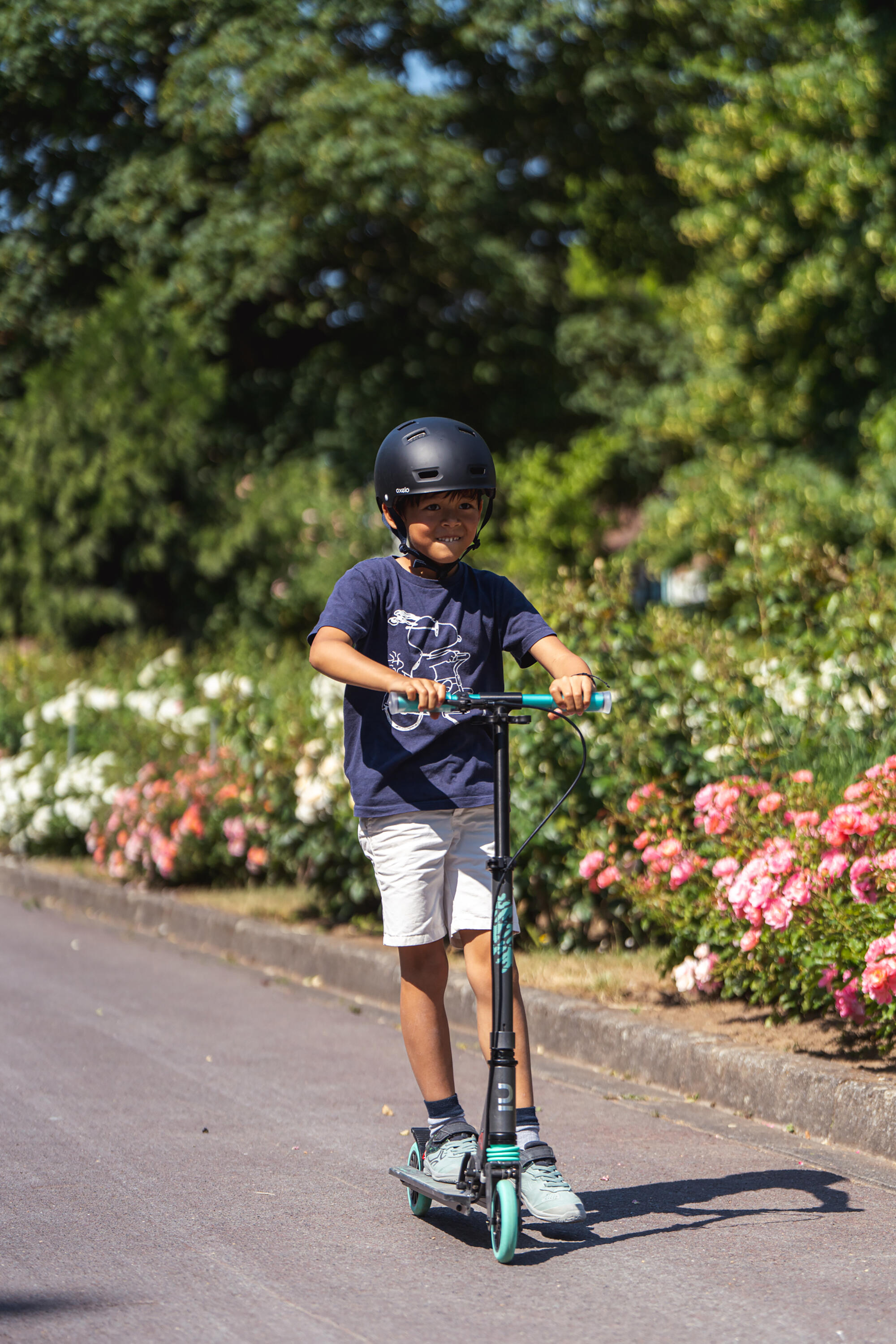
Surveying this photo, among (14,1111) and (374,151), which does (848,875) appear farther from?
(374,151)

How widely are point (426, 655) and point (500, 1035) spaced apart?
0.89 meters

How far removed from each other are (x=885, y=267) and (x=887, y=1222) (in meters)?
12.7

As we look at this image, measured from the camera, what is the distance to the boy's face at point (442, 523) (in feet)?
12.1

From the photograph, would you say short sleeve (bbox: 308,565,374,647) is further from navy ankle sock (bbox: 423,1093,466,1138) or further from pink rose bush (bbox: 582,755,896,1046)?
pink rose bush (bbox: 582,755,896,1046)

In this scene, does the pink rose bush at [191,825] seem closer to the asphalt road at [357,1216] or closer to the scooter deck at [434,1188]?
the asphalt road at [357,1216]

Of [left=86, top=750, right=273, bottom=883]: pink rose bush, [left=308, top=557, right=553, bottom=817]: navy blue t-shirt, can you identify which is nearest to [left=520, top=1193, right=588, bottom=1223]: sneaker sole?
[left=308, top=557, right=553, bottom=817]: navy blue t-shirt

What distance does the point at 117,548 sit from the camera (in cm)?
1888

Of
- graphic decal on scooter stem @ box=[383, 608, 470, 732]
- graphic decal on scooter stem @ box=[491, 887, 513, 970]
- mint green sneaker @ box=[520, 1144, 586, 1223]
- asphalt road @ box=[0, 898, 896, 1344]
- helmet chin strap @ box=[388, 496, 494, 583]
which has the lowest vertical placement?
asphalt road @ box=[0, 898, 896, 1344]

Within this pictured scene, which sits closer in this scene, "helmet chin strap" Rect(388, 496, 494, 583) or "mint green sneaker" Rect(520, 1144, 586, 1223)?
"mint green sneaker" Rect(520, 1144, 586, 1223)

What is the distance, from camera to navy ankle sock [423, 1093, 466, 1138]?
3705 mm

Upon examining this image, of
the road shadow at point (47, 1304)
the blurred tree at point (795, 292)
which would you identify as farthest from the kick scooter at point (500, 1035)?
the blurred tree at point (795, 292)

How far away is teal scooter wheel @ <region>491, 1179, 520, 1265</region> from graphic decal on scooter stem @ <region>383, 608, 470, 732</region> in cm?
104

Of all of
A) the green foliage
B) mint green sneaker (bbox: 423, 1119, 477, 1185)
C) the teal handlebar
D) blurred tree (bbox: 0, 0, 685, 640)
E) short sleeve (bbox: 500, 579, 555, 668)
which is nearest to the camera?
the teal handlebar

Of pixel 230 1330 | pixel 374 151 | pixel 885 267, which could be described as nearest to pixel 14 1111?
pixel 230 1330
